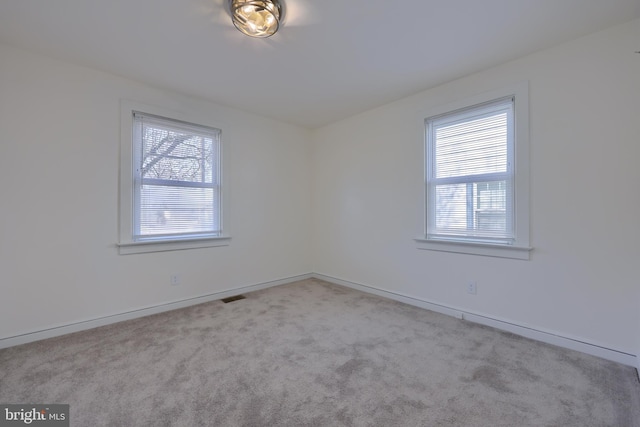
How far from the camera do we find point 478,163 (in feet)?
9.00

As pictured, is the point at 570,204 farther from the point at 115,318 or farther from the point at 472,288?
the point at 115,318

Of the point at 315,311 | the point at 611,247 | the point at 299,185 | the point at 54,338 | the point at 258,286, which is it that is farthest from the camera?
the point at 299,185

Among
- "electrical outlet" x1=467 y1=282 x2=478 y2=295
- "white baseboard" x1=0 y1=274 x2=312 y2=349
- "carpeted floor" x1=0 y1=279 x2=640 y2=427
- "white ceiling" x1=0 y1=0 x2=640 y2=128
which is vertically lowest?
"carpeted floor" x1=0 y1=279 x2=640 y2=427

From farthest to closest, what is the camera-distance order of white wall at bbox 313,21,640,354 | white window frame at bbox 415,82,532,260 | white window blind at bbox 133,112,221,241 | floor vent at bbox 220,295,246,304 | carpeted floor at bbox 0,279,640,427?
1. floor vent at bbox 220,295,246,304
2. white window blind at bbox 133,112,221,241
3. white window frame at bbox 415,82,532,260
4. white wall at bbox 313,21,640,354
5. carpeted floor at bbox 0,279,640,427

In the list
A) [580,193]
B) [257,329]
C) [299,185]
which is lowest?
[257,329]

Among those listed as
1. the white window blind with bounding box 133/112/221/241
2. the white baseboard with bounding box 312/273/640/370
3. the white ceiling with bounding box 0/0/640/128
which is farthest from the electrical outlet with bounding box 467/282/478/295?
the white window blind with bounding box 133/112/221/241

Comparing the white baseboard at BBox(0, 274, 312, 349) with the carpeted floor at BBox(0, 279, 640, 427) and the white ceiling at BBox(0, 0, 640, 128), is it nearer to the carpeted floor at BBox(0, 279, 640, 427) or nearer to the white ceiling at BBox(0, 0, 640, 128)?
the carpeted floor at BBox(0, 279, 640, 427)

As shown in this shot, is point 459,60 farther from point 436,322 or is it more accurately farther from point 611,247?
point 436,322

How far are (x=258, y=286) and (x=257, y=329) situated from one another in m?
1.32

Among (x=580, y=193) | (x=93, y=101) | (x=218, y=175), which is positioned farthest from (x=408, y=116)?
(x=93, y=101)

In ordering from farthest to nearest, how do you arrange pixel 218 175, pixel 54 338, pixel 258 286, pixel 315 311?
pixel 258 286, pixel 218 175, pixel 315 311, pixel 54 338

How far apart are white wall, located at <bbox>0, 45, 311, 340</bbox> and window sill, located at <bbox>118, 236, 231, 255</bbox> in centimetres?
6

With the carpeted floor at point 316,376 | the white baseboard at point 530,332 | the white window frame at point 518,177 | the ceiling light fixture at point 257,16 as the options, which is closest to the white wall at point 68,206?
the carpeted floor at point 316,376

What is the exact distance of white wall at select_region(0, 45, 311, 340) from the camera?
7.47 feet
